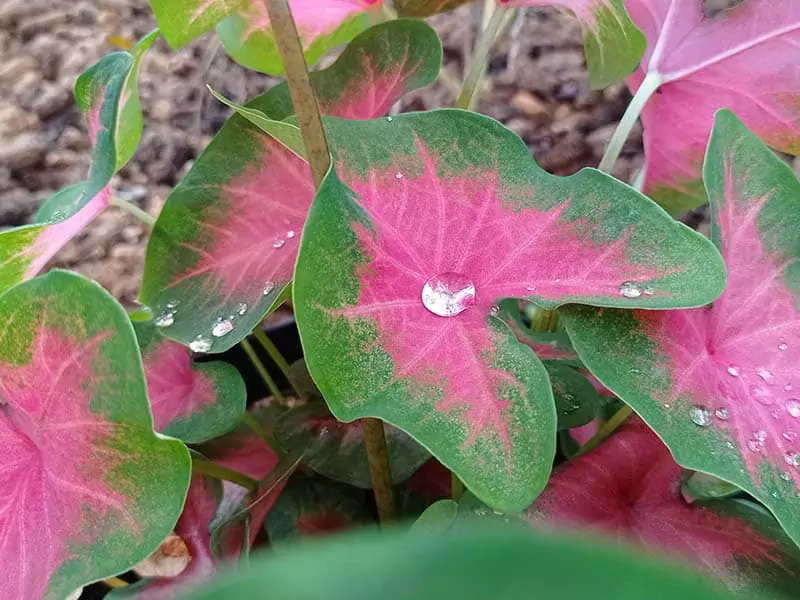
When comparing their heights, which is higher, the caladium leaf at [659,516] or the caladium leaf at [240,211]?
the caladium leaf at [240,211]

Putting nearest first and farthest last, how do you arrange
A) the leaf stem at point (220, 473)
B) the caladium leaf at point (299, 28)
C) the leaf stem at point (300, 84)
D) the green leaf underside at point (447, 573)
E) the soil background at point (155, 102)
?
the green leaf underside at point (447, 573) → the leaf stem at point (300, 84) → the leaf stem at point (220, 473) → the caladium leaf at point (299, 28) → the soil background at point (155, 102)

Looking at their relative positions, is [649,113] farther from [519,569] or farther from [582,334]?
[519,569]

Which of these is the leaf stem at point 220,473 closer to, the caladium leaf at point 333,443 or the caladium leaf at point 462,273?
the caladium leaf at point 333,443

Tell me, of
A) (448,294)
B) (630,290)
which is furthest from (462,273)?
(630,290)

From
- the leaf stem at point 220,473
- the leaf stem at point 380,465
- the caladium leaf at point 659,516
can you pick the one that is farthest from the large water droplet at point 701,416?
the leaf stem at point 220,473

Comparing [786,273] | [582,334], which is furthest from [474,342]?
[786,273]

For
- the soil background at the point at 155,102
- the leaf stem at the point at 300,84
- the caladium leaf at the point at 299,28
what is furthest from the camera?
the soil background at the point at 155,102

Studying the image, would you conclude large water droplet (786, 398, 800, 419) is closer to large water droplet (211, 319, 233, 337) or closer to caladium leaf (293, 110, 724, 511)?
caladium leaf (293, 110, 724, 511)

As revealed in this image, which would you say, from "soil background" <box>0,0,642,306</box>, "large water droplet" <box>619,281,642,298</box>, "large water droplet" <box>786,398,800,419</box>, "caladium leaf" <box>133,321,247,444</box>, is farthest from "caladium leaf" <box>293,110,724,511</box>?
"soil background" <box>0,0,642,306</box>
